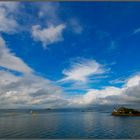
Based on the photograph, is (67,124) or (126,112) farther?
(126,112)

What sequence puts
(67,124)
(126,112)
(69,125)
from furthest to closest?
(126,112) < (67,124) < (69,125)

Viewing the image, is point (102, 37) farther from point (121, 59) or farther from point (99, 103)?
point (99, 103)

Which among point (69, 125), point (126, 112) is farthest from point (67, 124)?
point (126, 112)

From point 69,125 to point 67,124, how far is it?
107mm

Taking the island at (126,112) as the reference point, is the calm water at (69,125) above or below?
below

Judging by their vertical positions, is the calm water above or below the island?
below

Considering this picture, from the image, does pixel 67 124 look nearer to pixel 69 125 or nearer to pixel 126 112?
pixel 69 125

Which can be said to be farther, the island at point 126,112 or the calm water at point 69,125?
the island at point 126,112

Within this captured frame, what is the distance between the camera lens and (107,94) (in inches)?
179

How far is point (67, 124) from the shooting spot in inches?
191

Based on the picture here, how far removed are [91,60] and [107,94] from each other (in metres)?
0.65

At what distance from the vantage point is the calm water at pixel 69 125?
164 inches

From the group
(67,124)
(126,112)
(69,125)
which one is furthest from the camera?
(126,112)

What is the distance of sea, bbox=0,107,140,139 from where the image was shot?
4.18 metres
